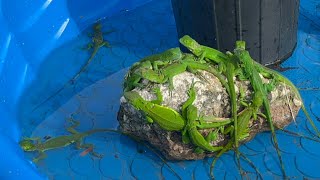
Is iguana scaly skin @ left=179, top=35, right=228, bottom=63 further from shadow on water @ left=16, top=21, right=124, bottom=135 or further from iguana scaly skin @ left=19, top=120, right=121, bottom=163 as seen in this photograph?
shadow on water @ left=16, top=21, right=124, bottom=135

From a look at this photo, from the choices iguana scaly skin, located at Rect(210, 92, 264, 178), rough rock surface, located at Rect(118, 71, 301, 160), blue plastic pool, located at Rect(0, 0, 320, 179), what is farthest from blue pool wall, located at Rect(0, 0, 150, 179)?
iguana scaly skin, located at Rect(210, 92, 264, 178)

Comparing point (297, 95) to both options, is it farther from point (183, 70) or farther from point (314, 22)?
point (314, 22)

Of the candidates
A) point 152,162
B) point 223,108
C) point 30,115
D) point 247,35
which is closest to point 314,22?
point 247,35

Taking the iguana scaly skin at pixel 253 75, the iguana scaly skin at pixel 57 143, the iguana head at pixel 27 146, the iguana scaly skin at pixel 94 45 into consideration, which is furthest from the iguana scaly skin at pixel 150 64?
the iguana scaly skin at pixel 94 45

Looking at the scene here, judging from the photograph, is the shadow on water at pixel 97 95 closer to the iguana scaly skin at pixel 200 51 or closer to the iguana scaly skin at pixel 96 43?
the iguana scaly skin at pixel 96 43

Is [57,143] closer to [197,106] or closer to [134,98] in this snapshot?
[134,98]
